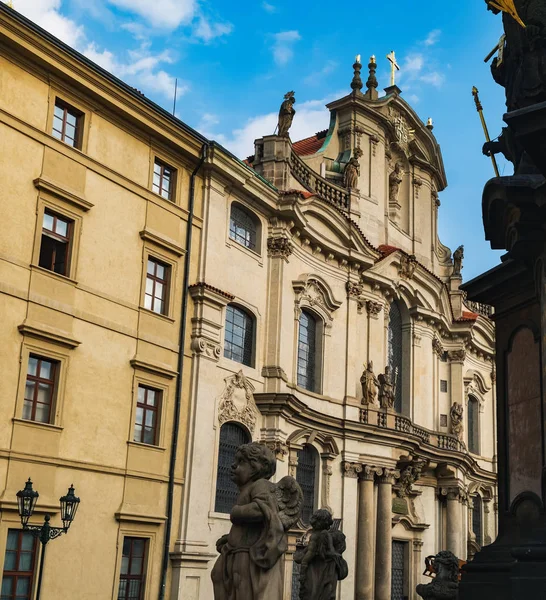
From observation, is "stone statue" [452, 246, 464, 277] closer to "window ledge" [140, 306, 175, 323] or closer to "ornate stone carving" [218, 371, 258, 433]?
"ornate stone carving" [218, 371, 258, 433]

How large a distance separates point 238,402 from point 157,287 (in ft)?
14.3

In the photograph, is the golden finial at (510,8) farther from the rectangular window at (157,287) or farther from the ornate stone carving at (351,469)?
the ornate stone carving at (351,469)

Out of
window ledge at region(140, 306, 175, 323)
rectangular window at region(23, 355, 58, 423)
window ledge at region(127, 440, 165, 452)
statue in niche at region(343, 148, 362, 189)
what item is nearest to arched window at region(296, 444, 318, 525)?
window ledge at region(127, 440, 165, 452)

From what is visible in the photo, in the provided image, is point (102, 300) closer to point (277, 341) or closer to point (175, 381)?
point (175, 381)

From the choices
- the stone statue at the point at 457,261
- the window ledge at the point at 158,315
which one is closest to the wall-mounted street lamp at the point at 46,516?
the window ledge at the point at 158,315

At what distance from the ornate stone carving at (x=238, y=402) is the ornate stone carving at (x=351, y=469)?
204 inches

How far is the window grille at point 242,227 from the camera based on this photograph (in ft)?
94.1

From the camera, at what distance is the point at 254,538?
8.87 metres

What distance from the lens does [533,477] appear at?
11.9m

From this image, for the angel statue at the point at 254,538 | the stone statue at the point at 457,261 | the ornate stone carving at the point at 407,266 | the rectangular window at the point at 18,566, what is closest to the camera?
the angel statue at the point at 254,538

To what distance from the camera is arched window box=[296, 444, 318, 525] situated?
1185 inches

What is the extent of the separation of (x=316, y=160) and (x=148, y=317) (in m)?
13.5

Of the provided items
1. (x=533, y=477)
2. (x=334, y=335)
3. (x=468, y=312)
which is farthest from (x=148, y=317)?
(x=468, y=312)

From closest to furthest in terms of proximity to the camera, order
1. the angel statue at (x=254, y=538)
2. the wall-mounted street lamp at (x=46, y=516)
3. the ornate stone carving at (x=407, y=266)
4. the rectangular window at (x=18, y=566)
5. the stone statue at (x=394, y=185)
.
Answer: the angel statue at (x=254, y=538) → the wall-mounted street lamp at (x=46, y=516) → the rectangular window at (x=18, y=566) → the ornate stone carving at (x=407, y=266) → the stone statue at (x=394, y=185)
